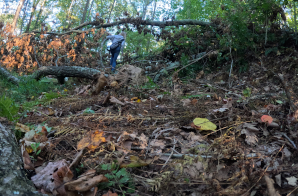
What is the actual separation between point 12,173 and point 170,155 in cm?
92

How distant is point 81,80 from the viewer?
6465mm

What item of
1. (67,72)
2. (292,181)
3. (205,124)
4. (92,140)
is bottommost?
(92,140)

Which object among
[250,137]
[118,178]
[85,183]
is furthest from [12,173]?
[250,137]

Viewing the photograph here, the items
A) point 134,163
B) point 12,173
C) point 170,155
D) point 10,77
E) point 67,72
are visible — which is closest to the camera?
point 12,173

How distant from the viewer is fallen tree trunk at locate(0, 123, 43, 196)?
0.92 m

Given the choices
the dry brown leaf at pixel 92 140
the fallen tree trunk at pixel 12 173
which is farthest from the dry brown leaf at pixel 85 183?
the dry brown leaf at pixel 92 140

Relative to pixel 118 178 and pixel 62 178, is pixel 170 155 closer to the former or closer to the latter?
pixel 118 178

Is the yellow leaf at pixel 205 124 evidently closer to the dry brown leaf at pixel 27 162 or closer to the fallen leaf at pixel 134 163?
the fallen leaf at pixel 134 163

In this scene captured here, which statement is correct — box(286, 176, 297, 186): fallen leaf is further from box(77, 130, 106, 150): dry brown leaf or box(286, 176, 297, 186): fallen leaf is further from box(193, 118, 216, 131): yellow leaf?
box(77, 130, 106, 150): dry brown leaf

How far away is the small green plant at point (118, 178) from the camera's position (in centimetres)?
109

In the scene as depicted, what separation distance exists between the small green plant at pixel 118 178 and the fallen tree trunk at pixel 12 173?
1.11 ft

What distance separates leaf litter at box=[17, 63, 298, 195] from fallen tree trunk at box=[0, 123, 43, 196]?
86mm

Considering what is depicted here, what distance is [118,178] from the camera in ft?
3.72

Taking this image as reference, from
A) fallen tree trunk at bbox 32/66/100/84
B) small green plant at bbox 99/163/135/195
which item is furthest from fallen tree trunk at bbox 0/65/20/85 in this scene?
small green plant at bbox 99/163/135/195
